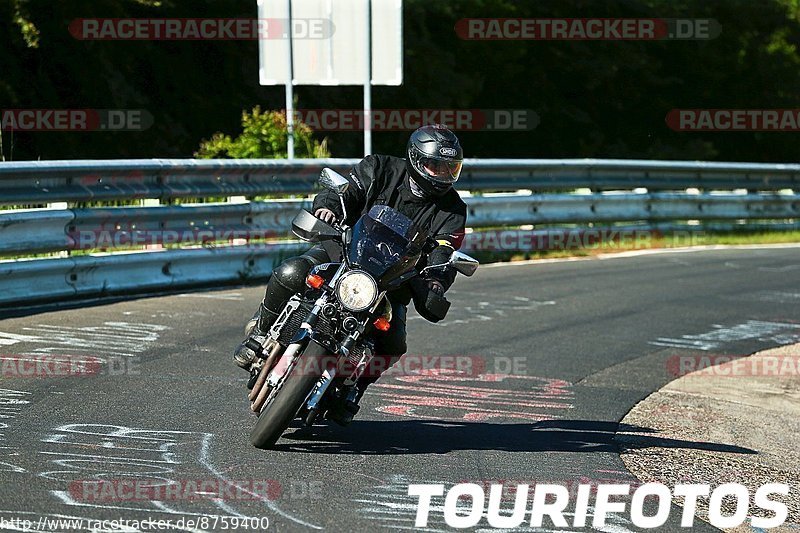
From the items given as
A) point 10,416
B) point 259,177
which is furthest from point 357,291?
point 259,177

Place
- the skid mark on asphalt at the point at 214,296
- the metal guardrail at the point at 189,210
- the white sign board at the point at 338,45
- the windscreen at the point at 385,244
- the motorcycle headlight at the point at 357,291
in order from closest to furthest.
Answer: the motorcycle headlight at the point at 357,291
the windscreen at the point at 385,244
the metal guardrail at the point at 189,210
the skid mark on asphalt at the point at 214,296
the white sign board at the point at 338,45

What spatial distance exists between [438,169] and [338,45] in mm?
11000

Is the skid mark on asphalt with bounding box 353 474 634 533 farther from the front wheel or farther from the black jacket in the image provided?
the black jacket

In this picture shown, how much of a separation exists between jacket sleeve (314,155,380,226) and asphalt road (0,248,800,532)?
1.16 m

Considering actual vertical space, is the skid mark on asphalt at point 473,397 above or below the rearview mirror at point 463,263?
below

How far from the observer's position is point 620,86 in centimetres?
3322

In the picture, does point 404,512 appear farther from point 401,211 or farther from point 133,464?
point 401,211

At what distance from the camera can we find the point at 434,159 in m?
6.73

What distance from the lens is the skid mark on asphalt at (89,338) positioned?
8867 millimetres

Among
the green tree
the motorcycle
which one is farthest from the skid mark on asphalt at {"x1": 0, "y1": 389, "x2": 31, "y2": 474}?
the green tree

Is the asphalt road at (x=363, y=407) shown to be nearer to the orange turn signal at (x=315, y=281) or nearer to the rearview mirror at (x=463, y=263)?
the orange turn signal at (x=315, y=281)

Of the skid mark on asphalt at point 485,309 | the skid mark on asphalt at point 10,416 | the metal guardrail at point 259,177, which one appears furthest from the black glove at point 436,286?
the metal guardrail at point 259,177

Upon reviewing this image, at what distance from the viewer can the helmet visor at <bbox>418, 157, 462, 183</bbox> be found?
675cm

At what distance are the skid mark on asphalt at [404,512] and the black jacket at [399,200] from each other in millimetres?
1542
